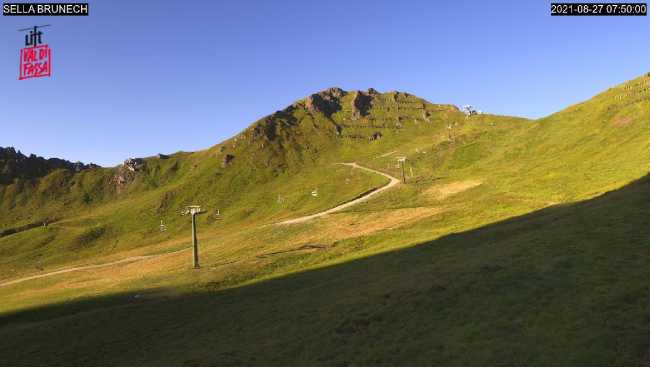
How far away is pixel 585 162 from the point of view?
88250 mm

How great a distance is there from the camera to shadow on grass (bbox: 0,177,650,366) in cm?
1650

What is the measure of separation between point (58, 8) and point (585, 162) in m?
98.1

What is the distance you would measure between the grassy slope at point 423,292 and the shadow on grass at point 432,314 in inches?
4.3

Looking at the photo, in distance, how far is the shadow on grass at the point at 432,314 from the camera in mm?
16500

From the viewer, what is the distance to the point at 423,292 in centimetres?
2523

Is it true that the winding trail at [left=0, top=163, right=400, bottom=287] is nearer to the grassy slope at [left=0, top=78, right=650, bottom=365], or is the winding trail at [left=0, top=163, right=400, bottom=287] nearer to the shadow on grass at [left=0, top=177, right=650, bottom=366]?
the grassy slope at [left=0, top=78, right=650, bottom=365]

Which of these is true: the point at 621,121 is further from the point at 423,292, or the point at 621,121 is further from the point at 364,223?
the point at 423,292

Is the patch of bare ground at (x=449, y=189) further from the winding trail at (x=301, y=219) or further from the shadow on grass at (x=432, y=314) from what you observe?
the shadow on grass at (x=432, y=314)

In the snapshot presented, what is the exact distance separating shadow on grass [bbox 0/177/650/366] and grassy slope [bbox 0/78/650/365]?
110 millimetres
